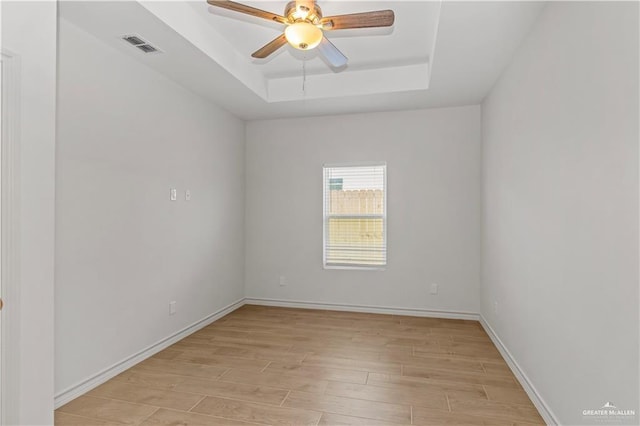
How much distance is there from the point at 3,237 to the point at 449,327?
4.05m

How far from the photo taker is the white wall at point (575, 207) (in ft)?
4.86

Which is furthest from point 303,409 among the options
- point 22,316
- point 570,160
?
point 570,160

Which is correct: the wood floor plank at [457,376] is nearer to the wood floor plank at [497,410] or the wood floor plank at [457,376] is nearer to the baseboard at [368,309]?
the wood floor plank at [497,410]

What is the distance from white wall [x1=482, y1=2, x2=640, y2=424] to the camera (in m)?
1.48

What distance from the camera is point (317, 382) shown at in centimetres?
278

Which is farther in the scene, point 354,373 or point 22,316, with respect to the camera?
point 354,373

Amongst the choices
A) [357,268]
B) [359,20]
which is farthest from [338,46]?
[357,268]

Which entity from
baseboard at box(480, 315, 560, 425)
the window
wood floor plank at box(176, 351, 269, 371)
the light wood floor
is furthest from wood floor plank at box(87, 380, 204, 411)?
the window

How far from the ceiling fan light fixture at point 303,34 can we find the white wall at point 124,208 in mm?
1607

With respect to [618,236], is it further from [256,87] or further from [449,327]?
[256,87]

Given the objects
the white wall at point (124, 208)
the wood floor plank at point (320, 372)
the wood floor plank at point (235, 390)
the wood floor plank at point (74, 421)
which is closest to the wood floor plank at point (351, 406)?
the wood floor plank at point (235, 390)

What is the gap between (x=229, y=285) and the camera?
4.78 metres

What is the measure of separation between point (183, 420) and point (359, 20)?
2783 millimetres

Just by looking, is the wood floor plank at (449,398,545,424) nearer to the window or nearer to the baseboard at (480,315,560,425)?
the baseboard at (480,315,560,425)
